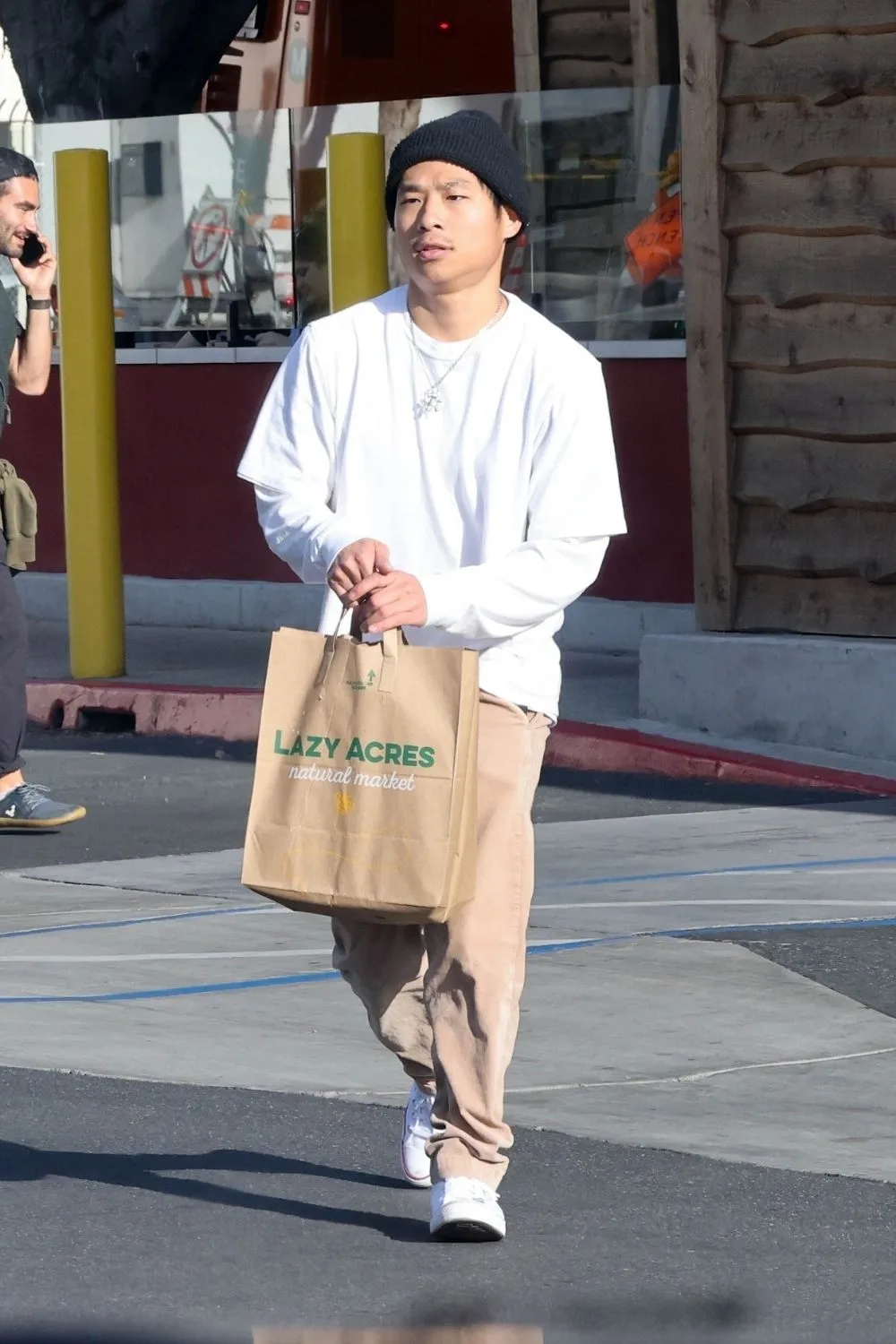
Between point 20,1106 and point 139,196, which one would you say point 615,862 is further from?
point 139,196

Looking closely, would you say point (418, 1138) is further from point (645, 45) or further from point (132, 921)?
point (645, 45)

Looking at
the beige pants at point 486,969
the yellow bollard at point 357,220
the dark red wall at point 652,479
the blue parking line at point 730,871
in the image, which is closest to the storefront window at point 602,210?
the dark red wall at point 652,479

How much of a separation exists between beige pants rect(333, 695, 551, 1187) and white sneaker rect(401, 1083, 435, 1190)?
224 millimetres

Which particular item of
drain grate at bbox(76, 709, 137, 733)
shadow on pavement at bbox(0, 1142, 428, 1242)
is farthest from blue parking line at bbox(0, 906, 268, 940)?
drain grate at bbox(76, 709, 137, 733)

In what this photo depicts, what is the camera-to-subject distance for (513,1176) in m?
4.97

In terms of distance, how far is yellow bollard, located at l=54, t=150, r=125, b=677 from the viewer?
39.6 ft

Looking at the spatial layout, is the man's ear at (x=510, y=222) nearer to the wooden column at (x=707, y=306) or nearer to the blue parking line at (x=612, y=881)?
the blue parking line at (x=612, y=881)

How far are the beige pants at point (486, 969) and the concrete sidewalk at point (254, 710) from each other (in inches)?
198

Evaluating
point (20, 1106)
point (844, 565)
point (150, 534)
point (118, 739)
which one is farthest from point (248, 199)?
point (20, 1106)

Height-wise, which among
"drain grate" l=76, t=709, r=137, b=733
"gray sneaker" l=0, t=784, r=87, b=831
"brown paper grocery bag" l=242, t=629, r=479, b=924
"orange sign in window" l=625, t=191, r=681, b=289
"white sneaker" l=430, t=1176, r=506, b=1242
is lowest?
"drain grate" l=76, t=709, r=137, b=733

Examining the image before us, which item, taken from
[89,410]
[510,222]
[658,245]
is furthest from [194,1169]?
[658,245]

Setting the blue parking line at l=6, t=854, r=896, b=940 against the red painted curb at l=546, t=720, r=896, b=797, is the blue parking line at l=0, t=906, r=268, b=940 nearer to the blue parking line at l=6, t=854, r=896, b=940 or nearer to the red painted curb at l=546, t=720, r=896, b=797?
the blue parking line at l=6, t=854, r=896, b=940

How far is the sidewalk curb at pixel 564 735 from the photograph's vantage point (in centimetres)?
978

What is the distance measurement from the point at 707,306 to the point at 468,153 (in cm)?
609
